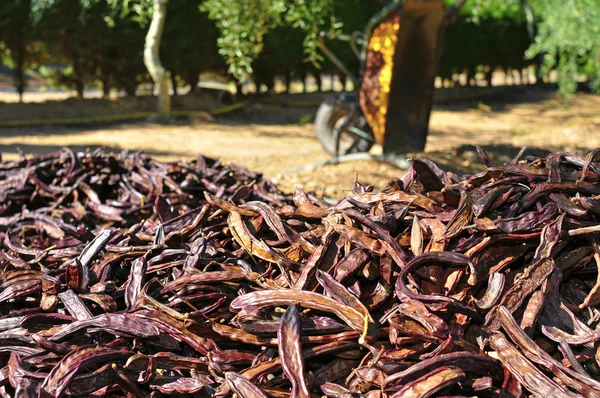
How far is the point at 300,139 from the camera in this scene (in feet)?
53.2

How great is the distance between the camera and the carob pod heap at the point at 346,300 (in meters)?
1.61

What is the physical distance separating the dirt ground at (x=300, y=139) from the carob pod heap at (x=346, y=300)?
392cm

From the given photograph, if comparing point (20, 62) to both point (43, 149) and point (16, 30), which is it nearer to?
point (16, 30)

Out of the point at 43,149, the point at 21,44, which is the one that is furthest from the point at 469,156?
the point at 21,44

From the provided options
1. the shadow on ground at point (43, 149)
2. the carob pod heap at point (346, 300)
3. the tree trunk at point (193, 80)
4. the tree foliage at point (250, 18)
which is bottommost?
the shadow on ground at point (43, 149)

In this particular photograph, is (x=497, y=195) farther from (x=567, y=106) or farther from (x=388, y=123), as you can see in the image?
(x=567, y=106)

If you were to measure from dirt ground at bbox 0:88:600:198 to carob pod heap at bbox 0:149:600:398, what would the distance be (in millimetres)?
3925

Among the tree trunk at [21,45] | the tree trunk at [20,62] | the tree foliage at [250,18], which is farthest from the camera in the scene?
the tree trunk at [20,62]

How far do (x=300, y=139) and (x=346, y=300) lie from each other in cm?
1459

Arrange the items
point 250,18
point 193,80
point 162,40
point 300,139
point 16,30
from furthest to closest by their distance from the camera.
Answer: point 193,80
point 162,40
point 16,30
point 300,139
point 250,18

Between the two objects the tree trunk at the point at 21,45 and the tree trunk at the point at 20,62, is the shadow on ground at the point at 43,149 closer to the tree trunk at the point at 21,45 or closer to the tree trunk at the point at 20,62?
the tree trunk at the point at 21,45

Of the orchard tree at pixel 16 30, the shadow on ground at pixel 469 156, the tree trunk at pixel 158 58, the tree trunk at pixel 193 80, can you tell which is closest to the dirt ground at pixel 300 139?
the shadow on ground at pixel 469 156

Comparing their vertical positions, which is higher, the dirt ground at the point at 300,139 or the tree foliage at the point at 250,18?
the tree foliage at the point at 250,18

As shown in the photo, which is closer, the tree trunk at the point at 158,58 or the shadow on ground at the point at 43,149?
the shadow on ground at the point at 43,149
